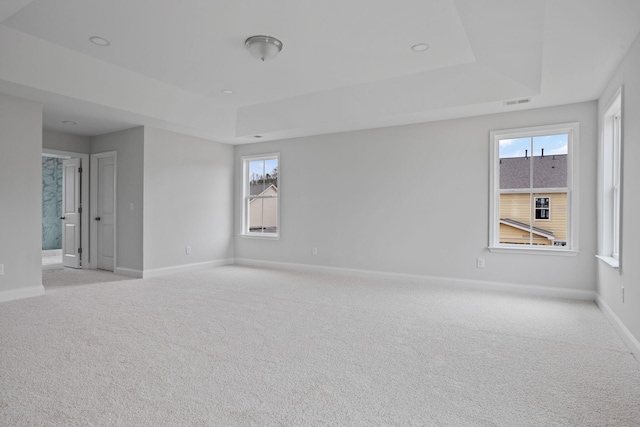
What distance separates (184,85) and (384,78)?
2596 millimetres

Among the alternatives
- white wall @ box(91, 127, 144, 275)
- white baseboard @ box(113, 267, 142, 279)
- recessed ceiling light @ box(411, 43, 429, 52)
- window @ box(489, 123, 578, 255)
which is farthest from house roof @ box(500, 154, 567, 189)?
white baseboard @ box(113, 267, 142, 279)

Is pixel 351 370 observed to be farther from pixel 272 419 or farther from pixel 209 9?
pixel 209 9

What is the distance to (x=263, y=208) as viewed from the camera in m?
7.18

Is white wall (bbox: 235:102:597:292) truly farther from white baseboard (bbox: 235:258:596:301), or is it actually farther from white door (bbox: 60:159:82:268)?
white door (bbox: 60:159:82:268)

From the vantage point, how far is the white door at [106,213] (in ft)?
20.6

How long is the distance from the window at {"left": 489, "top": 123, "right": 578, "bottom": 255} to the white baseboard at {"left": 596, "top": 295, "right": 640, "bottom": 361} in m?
0.80

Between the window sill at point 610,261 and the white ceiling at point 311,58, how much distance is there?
179cm

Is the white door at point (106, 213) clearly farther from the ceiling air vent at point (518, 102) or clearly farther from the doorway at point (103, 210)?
the ceiling air vent at point (518, 102)

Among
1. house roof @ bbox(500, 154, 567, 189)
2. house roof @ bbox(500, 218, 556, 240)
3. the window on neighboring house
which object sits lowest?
house roof @ bbox(500, 218, 556, 240)

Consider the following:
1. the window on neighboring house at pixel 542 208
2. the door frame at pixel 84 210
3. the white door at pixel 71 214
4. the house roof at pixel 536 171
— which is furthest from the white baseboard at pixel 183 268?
the window on neighboring house at pixel 542 208

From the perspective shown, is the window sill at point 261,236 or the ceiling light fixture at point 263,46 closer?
the ceiling light fixture at point 263,46

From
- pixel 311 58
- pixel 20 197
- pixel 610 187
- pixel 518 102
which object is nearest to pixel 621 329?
pixel 610 187

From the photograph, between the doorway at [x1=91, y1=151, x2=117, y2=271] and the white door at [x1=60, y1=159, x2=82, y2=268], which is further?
the white door at [x1=60, y1=159, x2=82, y2=268]

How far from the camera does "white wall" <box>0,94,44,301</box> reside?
4.29 metres
